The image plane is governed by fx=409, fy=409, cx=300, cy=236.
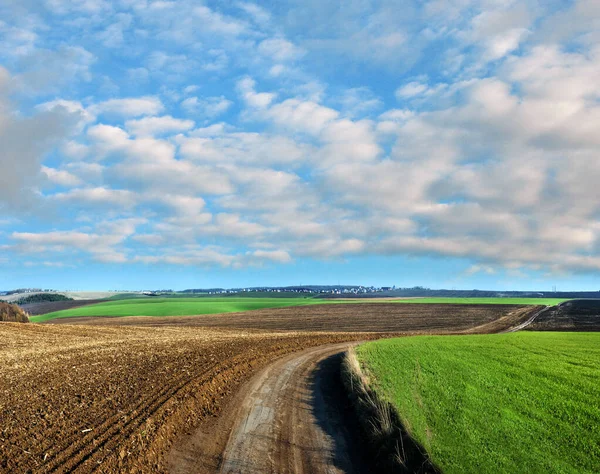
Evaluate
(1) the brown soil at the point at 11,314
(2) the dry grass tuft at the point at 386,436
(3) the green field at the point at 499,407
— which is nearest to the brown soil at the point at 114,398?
(2) the dry grass tuft at the point at 386,436

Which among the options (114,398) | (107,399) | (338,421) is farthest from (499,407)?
(107,399)

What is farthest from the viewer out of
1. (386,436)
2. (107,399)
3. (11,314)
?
(11,314)

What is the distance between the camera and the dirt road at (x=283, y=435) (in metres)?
11.6

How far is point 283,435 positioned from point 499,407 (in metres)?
7.65

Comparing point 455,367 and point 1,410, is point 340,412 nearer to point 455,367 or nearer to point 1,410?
point 455,367

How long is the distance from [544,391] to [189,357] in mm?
19440

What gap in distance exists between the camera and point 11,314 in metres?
62.3

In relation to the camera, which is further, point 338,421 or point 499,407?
point 338,421

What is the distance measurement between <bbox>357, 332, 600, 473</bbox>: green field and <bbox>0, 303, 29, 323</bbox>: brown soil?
59000 millimetres

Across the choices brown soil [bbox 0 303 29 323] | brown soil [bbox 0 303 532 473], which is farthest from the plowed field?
brown soil [bbox 0 303 29 323]

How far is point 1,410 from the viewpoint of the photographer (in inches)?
603

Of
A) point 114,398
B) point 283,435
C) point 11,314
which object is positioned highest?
point 11,314

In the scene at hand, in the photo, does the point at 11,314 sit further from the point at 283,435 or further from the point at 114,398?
the point at 283,435

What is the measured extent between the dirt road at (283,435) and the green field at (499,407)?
7.19 ft
